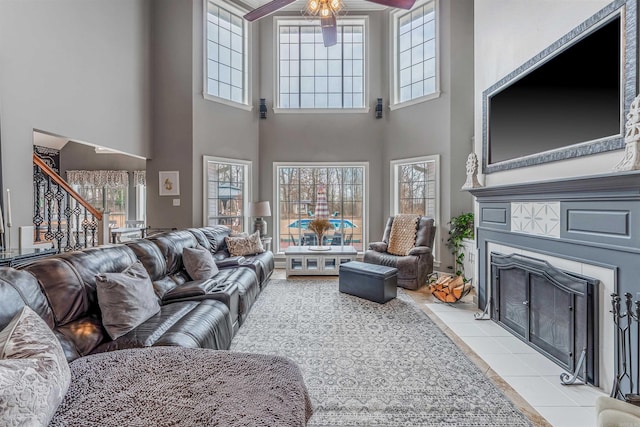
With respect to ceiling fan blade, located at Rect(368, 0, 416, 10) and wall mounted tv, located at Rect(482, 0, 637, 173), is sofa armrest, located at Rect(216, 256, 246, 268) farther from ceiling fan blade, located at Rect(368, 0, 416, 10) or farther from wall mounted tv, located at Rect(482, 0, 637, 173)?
ceiling fan blade, located at Rect(368, 0, 416, 10)

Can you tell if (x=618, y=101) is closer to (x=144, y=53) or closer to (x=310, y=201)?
(x=310, y=201)

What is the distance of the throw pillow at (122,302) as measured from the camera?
6.25 feet

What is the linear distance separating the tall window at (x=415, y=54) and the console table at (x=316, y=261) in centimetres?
312

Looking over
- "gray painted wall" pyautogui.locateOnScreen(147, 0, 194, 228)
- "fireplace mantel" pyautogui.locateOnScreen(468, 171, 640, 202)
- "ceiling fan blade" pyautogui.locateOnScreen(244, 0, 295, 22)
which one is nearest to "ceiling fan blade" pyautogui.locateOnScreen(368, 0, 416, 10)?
"ceiling fan blade" pyautogui.locateOnScreen(244, 0, 295, 22)

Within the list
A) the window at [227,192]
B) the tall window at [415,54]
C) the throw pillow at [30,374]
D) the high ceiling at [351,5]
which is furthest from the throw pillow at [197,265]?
the high ceiling at [351,5]

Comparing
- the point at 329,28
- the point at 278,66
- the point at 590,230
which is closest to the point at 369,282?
the point at 590,230

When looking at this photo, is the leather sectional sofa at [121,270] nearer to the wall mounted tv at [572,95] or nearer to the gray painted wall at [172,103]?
the gray painted wall at [172,103]

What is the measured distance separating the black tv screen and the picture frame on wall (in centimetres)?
486

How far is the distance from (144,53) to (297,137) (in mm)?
2925

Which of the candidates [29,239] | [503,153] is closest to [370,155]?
[503,153]

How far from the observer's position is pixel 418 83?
577 centimetres

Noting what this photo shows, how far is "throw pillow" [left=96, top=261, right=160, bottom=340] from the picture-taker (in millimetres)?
1906

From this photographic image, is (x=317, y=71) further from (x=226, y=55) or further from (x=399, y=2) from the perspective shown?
(x=399, y=2)

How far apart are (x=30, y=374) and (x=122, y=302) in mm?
1070
